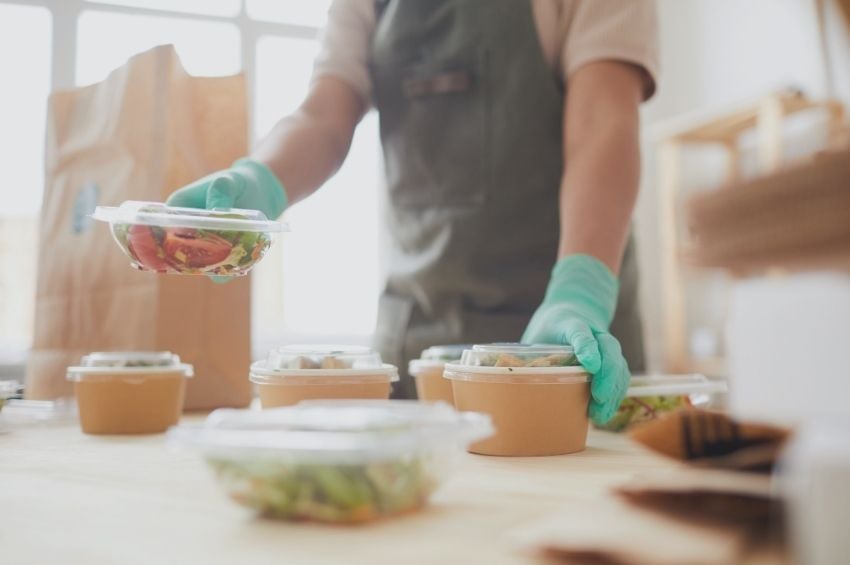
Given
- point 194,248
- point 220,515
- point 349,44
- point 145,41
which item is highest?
point 145,41

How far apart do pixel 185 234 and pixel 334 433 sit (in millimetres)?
435

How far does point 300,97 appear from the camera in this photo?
3.29 meters

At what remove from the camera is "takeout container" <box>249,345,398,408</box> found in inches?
36.5

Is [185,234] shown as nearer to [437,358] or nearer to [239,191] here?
[239,191]

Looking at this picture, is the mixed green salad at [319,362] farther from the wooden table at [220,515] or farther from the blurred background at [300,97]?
the blurred background at [300,97]

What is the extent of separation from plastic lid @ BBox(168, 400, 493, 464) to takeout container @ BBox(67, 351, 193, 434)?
22.0 inches

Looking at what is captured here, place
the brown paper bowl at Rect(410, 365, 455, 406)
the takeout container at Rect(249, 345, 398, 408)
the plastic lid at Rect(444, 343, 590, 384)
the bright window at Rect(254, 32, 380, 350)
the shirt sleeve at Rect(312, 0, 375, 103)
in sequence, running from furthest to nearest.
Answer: the bright window at Rect(254, 32, 380, 350) → the shirt sleeve at Rect(312, 0, 375, 103) → the brown paper bowl at Rect(410, 365, 455, 406) → the takeout container at Rect(249, 345, 398, 408) → the plastic lid at Rect(444, 343, 590, 384)

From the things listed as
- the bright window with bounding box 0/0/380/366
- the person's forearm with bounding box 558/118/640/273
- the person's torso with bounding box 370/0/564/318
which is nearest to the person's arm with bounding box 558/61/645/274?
the person's forearm with bounding box 558/118/640/273

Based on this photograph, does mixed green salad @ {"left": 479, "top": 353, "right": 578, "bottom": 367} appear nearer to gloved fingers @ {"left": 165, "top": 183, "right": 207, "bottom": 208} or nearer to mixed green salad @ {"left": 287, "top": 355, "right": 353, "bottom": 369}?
mixed green salad @ {"left": 287, "top": 355, "right": 353, "bottom": 369}

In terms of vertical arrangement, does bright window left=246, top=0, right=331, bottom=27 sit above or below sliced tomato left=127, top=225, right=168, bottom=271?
above

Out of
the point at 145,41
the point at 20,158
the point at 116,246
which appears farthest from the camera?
the point at 145,41

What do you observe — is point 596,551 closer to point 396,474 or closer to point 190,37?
point 396,474

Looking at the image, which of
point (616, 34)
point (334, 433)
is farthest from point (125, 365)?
point (616, 34)

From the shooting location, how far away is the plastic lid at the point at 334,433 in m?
0.48
